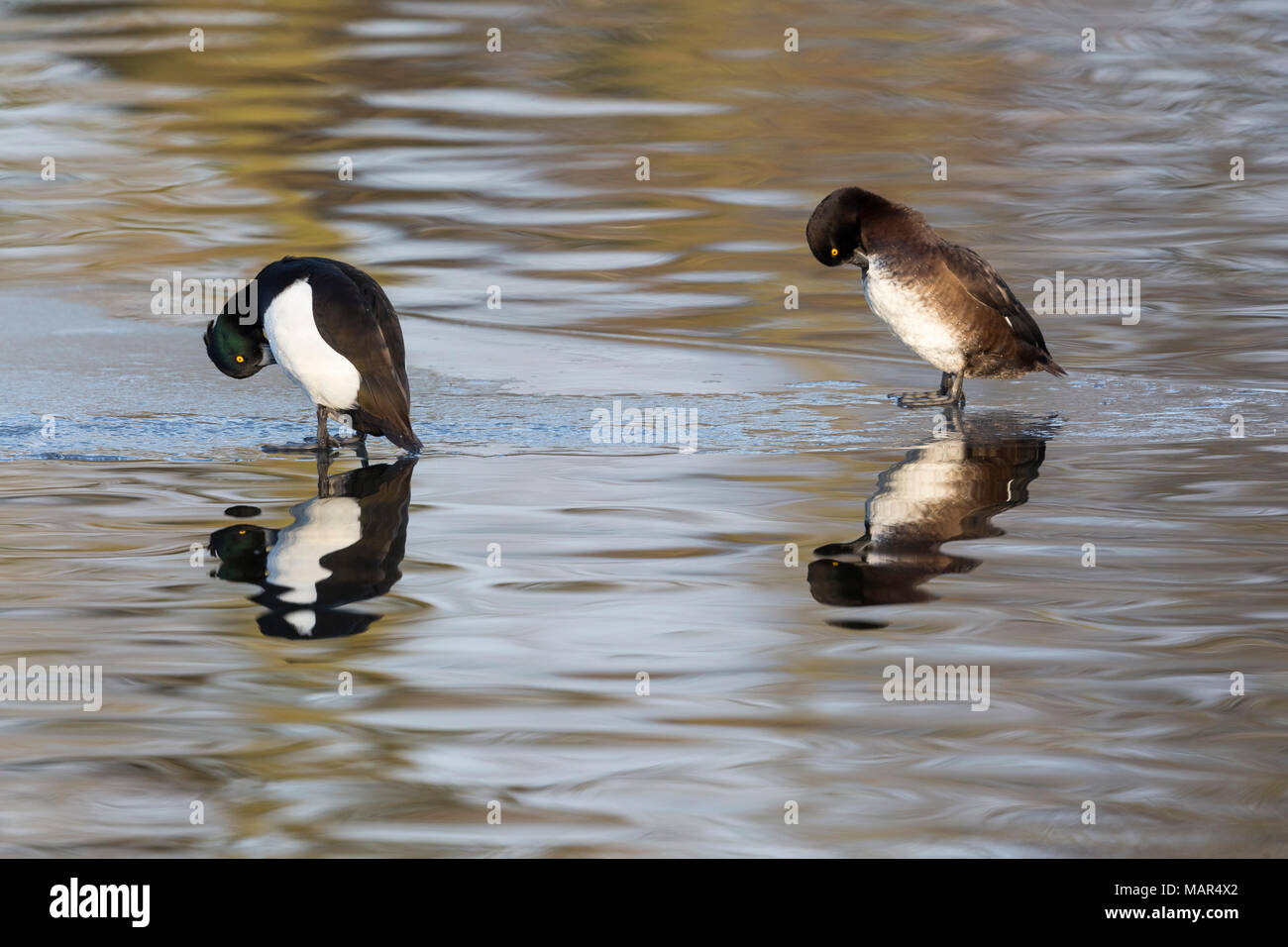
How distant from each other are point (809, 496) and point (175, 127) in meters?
12.3

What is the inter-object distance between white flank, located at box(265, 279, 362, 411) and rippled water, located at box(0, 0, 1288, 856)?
1.17 ft

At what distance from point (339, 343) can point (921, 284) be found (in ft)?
→ 9.70

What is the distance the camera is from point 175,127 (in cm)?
1816

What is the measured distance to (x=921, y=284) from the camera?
924cm

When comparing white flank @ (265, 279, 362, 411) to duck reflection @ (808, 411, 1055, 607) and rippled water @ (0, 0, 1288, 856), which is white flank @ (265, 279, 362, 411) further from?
duck reflection @ (808, 411, 1055, 607)

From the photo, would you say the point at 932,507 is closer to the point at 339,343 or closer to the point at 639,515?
the point at 639,515

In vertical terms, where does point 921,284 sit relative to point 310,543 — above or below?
above

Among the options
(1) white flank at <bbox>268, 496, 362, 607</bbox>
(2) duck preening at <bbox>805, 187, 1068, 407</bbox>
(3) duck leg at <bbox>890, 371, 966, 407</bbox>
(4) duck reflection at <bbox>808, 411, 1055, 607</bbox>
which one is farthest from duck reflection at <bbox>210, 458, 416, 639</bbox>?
(3) duck leg at <bbox>890, 371, 966, 407</bbox>

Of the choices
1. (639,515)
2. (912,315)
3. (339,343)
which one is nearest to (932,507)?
(639,515)

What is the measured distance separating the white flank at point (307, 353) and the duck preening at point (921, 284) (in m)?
2.49

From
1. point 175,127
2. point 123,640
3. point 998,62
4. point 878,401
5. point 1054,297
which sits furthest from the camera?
point 998,62

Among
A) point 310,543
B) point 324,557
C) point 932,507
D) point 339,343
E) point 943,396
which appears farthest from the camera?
point 943,396

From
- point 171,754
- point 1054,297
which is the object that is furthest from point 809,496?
point 1054,297
